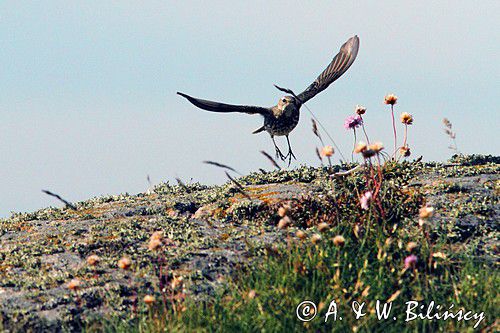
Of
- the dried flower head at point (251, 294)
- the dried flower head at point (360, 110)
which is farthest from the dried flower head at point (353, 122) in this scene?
the dried flower head at point (251, 294)

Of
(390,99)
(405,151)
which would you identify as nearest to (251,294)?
(390,99)

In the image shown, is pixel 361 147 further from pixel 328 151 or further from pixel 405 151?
pixel 405 151

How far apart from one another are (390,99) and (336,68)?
3427 millimetres

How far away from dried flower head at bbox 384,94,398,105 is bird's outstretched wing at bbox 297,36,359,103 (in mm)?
3250

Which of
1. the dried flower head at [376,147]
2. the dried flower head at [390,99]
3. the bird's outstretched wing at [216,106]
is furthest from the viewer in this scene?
the bird's outstretched wing at [216,106]

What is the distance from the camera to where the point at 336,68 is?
10320 mm

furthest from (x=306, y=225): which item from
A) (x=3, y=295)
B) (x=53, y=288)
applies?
(x=3, y=295)

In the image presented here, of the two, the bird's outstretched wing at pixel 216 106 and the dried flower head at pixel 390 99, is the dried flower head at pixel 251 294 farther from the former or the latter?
the bird's outstretched wing at pixel 216 106

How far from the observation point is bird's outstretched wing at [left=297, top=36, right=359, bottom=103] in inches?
400

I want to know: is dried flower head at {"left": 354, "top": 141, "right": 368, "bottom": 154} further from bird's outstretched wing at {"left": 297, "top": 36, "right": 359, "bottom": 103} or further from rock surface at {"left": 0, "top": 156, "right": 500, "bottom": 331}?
bird's outstretched wing at {"left": 297, "top": 36, "right": 359, "bottom": 103}

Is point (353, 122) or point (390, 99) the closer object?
point (390, 99)

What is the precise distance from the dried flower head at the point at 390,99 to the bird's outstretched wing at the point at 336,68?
3250 mm

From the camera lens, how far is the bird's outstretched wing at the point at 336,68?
10.2 m

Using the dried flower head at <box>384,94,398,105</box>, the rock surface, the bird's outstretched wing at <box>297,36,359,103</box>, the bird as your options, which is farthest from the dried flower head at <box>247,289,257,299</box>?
the bird's outstretched wing at <box>297,36,359,103</box>
